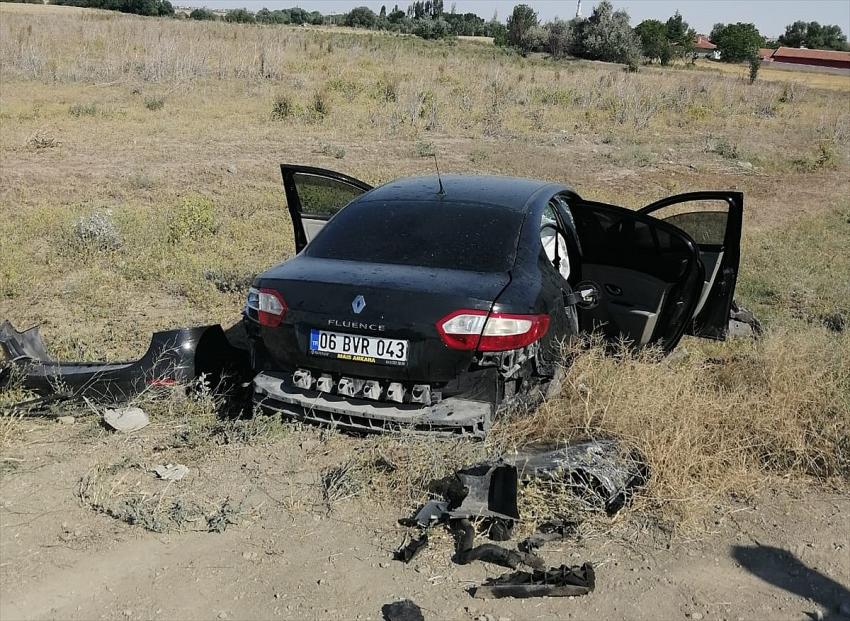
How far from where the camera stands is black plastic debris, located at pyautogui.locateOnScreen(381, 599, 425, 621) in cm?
299

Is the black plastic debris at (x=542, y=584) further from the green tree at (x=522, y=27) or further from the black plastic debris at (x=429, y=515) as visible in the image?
the green tree at (x=522, y=27)

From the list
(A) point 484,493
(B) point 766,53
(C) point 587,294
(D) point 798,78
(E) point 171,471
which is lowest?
(E) point 171,471

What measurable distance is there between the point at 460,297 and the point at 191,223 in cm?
582

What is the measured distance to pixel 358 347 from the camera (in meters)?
4.09

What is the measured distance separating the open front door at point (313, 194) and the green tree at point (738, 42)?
74.0m

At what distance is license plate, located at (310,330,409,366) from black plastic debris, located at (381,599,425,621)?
1.28 meters

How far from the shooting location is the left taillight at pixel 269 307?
4.28 meters

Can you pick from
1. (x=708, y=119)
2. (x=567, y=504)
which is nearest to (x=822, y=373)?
(x=567, y=504)

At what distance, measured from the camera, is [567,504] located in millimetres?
3756

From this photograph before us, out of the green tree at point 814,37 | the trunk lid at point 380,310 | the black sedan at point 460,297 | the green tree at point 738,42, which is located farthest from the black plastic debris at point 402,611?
the green tree at point 814,37

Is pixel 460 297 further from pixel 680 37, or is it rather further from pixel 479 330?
pixel 680 37

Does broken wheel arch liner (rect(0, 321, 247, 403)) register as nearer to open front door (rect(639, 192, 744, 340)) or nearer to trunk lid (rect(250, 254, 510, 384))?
trunk lid (rect(250, 254, 510, 384))

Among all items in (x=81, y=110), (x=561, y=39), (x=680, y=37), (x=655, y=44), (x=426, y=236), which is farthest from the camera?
(x=680, y=37)

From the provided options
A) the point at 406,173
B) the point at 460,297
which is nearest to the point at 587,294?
the point at 460,297
